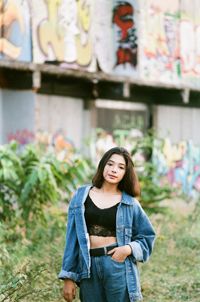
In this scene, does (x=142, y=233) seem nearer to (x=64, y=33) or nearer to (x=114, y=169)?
(x=114, y=169)

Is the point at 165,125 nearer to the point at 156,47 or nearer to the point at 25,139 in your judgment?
the point at 156,47

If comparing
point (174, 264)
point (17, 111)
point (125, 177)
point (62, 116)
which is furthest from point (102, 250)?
point (62, 116)

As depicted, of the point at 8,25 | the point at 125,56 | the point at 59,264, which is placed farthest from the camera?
the point at 125,56

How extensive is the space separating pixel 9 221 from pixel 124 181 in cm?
443

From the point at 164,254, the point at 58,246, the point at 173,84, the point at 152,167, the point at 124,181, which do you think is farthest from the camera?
the point at 173,84

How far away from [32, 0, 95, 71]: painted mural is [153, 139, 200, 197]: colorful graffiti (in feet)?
14.2

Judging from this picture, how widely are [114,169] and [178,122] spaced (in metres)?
14.4

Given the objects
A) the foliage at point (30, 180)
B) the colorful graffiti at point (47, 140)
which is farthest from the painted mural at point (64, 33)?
the foliage at point (30, 180)

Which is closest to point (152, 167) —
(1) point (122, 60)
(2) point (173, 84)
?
(1) point (122, 60)

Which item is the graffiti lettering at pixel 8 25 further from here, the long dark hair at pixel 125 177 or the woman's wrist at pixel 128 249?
the woman's wrist at pixel 128 249

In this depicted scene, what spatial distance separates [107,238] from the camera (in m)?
5.45

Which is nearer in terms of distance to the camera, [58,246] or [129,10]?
[58,246]

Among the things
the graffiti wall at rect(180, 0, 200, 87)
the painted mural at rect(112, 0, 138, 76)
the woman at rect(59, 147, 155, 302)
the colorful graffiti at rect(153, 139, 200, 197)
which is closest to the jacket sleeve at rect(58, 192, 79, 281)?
the woman at rect(59, 147, 155, 302)

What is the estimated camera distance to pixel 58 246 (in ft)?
31.1
